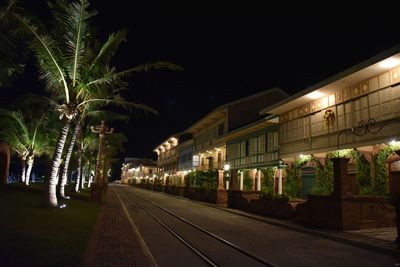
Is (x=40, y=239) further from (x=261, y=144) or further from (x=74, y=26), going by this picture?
(x=261, y=144)

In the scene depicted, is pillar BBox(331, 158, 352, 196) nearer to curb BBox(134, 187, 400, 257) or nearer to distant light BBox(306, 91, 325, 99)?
curb BBox(134, 187, 400, 257)

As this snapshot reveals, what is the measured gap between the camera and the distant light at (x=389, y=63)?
15866mm

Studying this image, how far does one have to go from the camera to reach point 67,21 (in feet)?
48.9

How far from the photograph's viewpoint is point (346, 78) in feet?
61.1

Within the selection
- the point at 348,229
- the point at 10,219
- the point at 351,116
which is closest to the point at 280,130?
the point at 351,116

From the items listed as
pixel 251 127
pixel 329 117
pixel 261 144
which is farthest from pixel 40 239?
pixel 251 127

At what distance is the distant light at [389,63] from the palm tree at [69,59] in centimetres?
922

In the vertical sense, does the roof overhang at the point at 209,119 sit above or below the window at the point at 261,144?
above

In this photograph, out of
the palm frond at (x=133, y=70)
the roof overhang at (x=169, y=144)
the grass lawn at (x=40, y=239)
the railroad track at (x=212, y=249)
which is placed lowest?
the railroad track at (x=212, y=249)

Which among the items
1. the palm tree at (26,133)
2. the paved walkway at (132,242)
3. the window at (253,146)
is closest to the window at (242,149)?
the window at (253,146)

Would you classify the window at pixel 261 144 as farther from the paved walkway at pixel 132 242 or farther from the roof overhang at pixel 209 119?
the paved walkway at pixel 132 242

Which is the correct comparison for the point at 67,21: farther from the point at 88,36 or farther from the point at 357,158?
the point at 357,158

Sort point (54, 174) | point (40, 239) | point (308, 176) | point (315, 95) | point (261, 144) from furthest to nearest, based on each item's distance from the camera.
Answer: point (261, 144)
point (308, 176)
point (315, 95)
point (54, 174)
point (40, 239)

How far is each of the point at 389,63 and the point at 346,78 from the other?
2.63m
